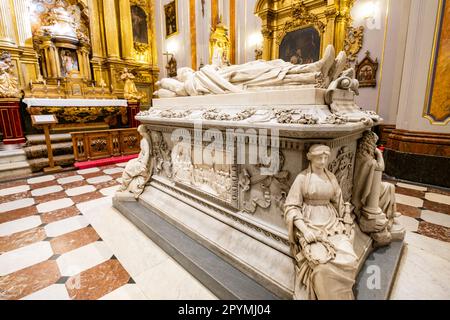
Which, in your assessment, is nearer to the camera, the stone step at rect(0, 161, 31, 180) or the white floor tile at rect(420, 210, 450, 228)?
the white floor tile at rect(420, 210, 450, 228)

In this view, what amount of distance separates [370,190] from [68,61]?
982 centimetres

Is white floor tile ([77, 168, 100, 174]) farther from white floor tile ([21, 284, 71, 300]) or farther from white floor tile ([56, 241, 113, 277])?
white floor tile ([21, 284, 71, 300])

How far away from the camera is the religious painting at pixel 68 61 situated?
788 cm

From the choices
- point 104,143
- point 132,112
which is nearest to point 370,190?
point 104,143

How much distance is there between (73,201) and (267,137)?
9.26ft

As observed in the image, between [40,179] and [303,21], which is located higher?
[303,21]

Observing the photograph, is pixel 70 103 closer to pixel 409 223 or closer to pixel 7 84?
pixel 7 84

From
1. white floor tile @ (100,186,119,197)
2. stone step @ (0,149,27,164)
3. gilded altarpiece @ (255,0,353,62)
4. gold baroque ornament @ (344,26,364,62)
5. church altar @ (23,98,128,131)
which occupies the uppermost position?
gilded altarpiece @ (255,0,353,62)

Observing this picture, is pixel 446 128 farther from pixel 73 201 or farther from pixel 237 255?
pixel 73 201

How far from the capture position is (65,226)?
2.37m

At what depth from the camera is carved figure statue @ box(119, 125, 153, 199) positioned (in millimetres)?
2668

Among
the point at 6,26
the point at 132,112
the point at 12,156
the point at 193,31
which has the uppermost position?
the point at 193,31

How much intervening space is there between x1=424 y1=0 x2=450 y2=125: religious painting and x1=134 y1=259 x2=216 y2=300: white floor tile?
4.02 m

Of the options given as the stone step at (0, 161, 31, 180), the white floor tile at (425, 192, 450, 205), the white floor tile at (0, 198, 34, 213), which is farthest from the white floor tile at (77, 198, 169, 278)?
A: the white floor tile at (425, 192, 450, 205)
